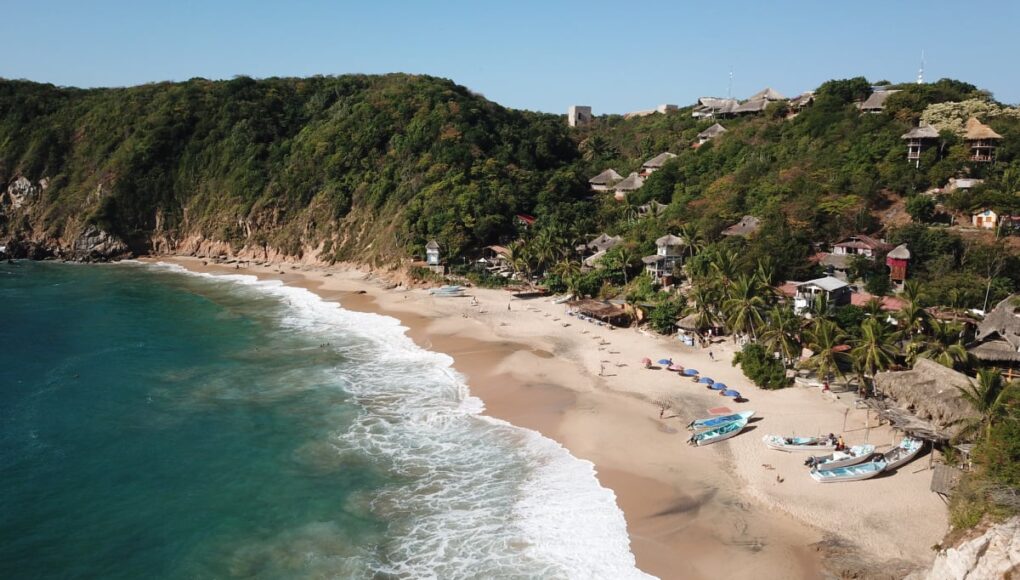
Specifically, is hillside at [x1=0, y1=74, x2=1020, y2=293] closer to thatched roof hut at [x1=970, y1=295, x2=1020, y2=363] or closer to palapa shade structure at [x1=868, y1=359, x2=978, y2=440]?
thatched roof hut at [x1=970, y1=295, x2=1020, y2=363]

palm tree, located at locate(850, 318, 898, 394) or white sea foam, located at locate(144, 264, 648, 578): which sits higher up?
palm tree, located at locate(850, 318, 898, 394)

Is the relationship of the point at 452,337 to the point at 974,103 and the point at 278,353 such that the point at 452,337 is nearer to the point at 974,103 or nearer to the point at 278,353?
the point at 278,353

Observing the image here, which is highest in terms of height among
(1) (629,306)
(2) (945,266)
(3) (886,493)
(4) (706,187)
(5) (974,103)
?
(5) (974,103)

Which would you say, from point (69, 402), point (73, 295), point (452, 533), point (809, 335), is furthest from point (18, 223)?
point (809, 335)

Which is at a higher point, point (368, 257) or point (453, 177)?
point (453, 177)

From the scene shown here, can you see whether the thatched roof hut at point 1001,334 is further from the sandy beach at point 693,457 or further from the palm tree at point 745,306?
the palm tree at point 745,306

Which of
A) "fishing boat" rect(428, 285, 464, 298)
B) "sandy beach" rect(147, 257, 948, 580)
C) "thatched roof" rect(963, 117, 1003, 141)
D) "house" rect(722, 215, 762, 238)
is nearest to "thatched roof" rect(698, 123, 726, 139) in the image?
"house" rect(722, 215, 762, 238)
